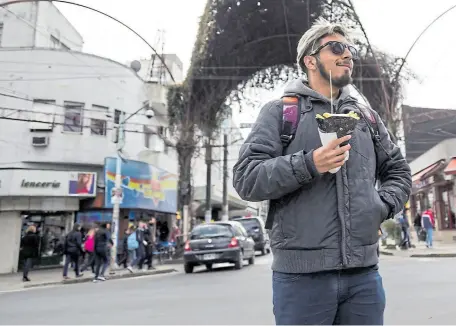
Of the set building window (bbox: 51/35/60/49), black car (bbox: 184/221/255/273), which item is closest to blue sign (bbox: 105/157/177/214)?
black car (bbox: 184/221/255/273)

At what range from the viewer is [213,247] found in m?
14.5

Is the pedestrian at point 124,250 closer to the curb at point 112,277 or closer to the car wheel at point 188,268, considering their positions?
the curb at point 112,277

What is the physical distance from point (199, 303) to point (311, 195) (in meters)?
6.16

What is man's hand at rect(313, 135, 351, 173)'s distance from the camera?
1.71 meters

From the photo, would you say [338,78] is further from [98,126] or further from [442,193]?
[442,193]

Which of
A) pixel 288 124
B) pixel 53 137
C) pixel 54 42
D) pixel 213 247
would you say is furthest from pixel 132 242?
pixel 288 124

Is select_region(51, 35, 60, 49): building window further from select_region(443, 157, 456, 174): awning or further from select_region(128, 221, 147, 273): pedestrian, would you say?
select_region(443, 157, 456, 174): awning

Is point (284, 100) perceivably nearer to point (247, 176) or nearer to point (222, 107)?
point (247, 176)

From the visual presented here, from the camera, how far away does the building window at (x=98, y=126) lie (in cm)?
2089

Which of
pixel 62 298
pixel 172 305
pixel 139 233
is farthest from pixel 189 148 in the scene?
pixel 172 305

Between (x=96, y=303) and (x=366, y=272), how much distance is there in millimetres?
7178

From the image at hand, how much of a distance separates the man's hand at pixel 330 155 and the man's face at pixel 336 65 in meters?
0.43

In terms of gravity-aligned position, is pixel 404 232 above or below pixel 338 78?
below

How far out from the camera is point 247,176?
1890 mm
